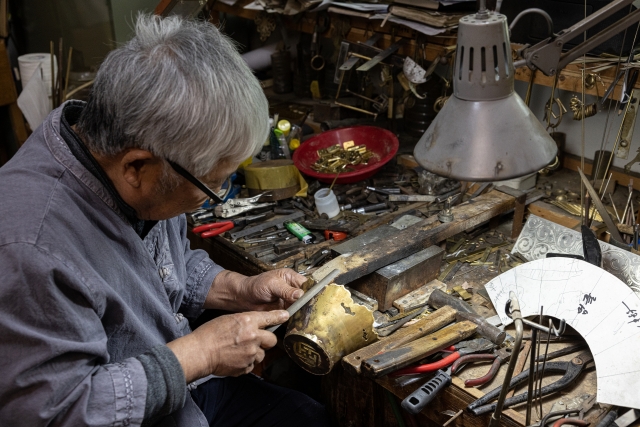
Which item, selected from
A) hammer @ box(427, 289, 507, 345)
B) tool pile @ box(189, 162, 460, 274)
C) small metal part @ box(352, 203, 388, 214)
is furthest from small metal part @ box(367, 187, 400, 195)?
hammer @ box(427, 289, 507, 345)

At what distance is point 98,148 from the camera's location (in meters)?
1.47

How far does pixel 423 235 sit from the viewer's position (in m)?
2.22

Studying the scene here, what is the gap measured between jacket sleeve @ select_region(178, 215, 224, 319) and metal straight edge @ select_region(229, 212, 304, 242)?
389mm

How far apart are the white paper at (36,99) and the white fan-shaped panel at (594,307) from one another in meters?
3.48

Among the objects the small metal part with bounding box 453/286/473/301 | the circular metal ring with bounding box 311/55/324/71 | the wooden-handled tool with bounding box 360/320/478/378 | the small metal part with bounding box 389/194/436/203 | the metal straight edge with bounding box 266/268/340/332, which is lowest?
the small metal part with bounding box 453/286/473/301

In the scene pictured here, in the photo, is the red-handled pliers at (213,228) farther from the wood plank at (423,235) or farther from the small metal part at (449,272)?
the small metal part at (449,272)

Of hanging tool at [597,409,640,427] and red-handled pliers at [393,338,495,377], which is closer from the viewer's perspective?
hanging tool at [597,409,640,427]

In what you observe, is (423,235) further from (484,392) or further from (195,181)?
(195,181)

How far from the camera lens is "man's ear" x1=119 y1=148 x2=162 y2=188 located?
1.42 meters

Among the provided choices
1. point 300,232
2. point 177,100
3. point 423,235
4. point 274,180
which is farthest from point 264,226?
point 177,100

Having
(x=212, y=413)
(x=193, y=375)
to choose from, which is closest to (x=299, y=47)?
(x=212, y=413)

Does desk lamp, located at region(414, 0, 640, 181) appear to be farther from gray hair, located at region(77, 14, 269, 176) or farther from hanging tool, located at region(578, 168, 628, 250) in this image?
hanging tool, located at region(578, 168, 628, 250)

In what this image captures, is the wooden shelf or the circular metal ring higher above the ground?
the wooden shelf

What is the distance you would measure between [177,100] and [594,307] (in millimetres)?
1295
